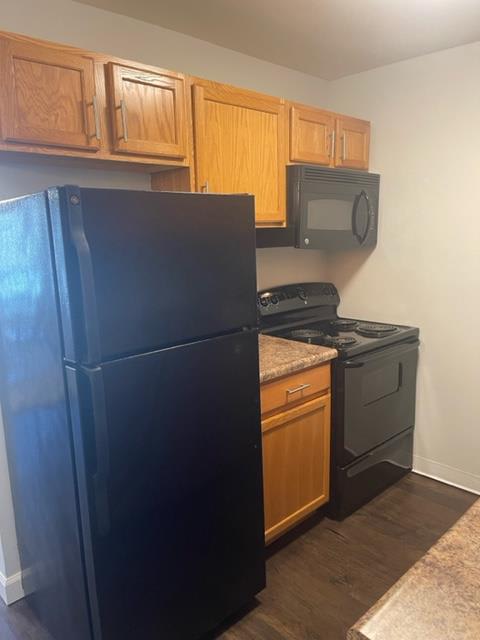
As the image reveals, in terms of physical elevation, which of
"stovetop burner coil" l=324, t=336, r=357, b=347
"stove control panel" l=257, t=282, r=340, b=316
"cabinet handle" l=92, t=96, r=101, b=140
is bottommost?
"stovetop burner coil" l=324, t=336, r=357, b=347

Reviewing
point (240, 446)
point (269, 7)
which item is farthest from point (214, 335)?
point (269, 7)

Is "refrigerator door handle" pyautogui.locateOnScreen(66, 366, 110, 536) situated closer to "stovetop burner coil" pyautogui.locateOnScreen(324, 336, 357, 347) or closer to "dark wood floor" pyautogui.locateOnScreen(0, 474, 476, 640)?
"dark wood floor" pyautogui.locateOnScreen(0, 474, 476, 640)

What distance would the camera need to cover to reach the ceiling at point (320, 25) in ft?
6.42

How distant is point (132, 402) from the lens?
1.41 m

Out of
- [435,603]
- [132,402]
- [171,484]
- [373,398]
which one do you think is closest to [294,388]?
[373,398]

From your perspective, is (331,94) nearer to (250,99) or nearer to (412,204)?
(412,204)

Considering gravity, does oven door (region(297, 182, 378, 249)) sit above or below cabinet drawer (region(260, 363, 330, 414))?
above

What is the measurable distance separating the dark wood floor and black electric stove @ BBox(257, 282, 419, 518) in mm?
149

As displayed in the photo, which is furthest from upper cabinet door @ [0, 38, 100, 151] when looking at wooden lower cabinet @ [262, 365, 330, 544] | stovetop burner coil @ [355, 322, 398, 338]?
stovetop burner coil @ [355, 322, 398, 338]

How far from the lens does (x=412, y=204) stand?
2799 millimetres

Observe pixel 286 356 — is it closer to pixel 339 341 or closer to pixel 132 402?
pixel 339 341

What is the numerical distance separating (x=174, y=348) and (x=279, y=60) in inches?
79.2

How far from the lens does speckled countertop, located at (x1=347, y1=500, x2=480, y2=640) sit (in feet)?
2.31

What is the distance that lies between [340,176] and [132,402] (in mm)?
1840
